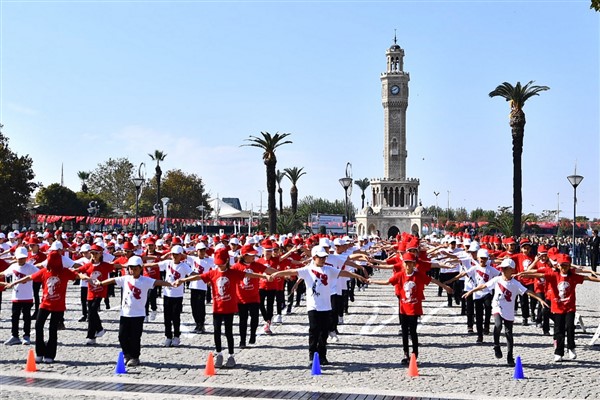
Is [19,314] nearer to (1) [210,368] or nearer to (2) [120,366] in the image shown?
Result: (2) [120,366]

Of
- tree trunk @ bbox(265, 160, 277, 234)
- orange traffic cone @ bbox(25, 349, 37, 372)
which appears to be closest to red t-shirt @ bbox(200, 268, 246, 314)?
orange traffic cone @ bbox(25, 349, 37, 372)

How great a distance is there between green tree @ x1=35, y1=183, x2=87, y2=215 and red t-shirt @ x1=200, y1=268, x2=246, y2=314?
7974cm

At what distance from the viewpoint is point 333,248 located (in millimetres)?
16641

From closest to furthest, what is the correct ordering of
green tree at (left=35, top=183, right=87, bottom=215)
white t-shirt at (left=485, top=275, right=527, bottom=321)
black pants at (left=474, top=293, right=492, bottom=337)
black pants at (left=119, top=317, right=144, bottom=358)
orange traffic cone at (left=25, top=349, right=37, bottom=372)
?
1. orange traffic cone at (left=25, top=349, right=37, bottom=372)
2. black pants at (left=119, top=317, right=144, bottom=358)
3. white t-shirt at (left=485, top=275, right=527, bottom=321)
4. black pants at (left=474, top=293, right=492, bottom=337)
5. green tree at (left=35, top=183, right=87, bottom=215)

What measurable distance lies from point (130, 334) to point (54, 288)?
1.40m

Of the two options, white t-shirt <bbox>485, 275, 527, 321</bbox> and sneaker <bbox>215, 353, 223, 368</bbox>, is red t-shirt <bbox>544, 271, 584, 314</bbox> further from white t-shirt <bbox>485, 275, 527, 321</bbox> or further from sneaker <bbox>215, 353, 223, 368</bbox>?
sneaker <bbox>215, 353, 223, 368</bbox>

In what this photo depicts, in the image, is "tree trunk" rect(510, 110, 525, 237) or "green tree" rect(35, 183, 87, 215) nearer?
"tree trunk" rect(510, 110, 525, 237)

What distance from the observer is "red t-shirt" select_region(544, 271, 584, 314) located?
472 inches

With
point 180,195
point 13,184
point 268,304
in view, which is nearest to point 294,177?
point 180,195

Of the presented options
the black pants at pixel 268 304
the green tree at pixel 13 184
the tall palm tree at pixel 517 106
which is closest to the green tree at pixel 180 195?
the green tree at pixel 13 184

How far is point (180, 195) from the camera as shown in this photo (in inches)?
4350

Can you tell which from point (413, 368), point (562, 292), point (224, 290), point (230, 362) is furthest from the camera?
point (562, 292)

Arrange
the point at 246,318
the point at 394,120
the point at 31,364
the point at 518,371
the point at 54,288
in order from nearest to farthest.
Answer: the point at 518,371 → the point at 31,364 → the point at 54,288 → the point at 246,318 → the point at 394,120

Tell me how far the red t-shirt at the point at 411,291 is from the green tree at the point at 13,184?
4851 cm
